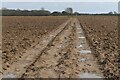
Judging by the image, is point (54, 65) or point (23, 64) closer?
point (54, 65)

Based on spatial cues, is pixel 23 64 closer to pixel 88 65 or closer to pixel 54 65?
pixel 54 65

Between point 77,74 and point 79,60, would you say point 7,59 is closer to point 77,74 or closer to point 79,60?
point 79,60

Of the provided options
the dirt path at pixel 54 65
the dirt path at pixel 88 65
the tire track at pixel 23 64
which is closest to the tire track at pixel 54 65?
the dirt path at pixel 54 65

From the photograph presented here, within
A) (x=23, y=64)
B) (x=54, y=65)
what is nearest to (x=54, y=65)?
(x=54, y=65)

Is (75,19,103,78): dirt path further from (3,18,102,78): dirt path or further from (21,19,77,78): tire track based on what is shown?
(21,19,77,78): tire track

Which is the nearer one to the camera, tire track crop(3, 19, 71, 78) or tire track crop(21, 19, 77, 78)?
tire track crop(21, 19, 77, 78)

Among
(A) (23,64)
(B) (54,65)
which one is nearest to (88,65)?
(B) (54,65)

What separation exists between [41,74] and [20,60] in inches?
95.8

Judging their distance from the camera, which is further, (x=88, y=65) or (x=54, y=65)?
(x=88, y=65)

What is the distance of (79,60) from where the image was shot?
11.5m

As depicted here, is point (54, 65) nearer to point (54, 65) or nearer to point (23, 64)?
point (54, 65)

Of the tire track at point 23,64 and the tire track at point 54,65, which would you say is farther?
the tire track at point 23,64

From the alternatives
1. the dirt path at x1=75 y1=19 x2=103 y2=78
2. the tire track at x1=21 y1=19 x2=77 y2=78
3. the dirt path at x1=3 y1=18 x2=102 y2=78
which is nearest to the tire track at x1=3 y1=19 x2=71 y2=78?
the dirt path at x1=3 y1=18 x2=102 y2=78

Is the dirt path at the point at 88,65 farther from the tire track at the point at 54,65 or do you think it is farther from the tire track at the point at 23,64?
the tire track at the point at 23,64
